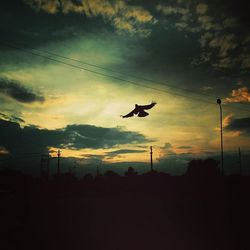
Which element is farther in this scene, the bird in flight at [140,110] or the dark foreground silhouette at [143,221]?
the dark foreground silhouette at [143,221]

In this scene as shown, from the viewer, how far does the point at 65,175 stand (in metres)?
88.8

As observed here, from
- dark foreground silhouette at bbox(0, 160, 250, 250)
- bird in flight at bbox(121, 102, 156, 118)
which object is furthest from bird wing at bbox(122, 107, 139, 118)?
dark foreground silhouette at bbox(0, 160, 250, 250)

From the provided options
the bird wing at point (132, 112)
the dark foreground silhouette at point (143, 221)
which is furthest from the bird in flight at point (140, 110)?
the dark foreground silhouette at point (143, 221)

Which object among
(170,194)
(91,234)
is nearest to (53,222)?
(91,234)

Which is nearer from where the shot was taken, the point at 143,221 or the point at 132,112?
the point at 132,112

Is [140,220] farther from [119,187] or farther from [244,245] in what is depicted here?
[119,187]

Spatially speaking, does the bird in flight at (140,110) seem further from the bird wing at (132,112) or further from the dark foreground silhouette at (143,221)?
the dark foreground silhouette at (143,221)

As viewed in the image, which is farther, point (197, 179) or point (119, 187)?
point (119, 187)

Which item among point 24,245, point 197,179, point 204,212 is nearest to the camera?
point 24,245

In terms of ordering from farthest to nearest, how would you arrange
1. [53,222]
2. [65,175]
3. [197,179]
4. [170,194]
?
[65,175], [197,179], [170,194], [53,222]

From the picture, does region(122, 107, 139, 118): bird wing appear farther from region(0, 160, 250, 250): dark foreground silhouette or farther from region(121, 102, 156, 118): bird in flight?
region(0, 160, 250, 250): dark foreground silhouette

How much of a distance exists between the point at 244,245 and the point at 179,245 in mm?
3201

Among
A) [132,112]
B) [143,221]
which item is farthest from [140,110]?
[143,221]

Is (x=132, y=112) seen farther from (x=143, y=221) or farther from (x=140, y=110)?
(x=143, y=221)
